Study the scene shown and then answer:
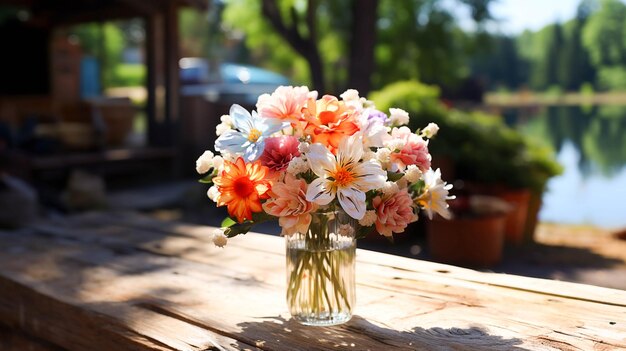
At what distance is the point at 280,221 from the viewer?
1.76 meters

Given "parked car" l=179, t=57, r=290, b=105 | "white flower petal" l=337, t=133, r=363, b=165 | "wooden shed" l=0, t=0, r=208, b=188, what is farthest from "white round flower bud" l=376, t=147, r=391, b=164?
"parked car" l=179, t=57, r=290, b=105

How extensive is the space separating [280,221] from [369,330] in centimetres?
40

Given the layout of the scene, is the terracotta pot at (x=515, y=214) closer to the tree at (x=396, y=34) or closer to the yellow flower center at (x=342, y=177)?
the yellow flower center at (x=342, y=177)

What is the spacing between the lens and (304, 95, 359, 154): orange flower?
1.79m

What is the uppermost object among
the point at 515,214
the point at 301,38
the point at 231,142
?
the point at 301,38

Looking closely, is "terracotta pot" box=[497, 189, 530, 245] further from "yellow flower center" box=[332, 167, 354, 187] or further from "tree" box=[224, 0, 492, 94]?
"tree" box=[224, 0, 492, 94]

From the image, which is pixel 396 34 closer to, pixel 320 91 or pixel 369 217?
pixel 320 91

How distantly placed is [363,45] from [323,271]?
8371 mm

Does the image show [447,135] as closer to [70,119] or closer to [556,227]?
[556,227]

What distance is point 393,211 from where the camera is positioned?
1794mm

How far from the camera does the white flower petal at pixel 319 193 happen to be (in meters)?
1.69

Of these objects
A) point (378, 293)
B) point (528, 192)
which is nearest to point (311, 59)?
point (528, 192)

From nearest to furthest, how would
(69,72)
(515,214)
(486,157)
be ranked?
(515,214) < (486,157) < (69,72)

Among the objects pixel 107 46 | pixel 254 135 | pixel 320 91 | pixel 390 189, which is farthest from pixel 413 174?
pixel 107 46
